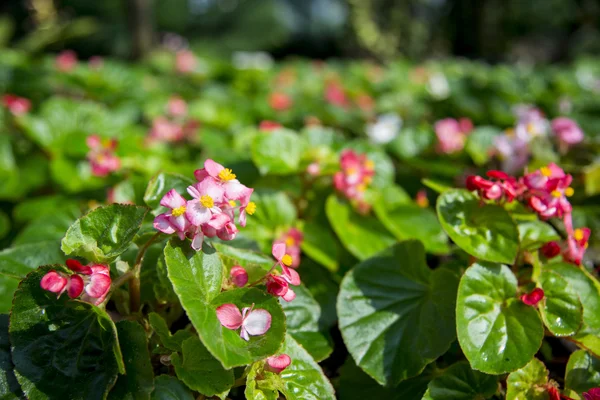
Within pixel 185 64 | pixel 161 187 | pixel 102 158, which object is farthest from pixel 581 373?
pixel 185 64

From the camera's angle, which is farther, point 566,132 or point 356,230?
point 566,132

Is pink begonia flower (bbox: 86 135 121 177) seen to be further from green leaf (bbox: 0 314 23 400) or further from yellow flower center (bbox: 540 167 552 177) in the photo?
yellow flower center (bbox: 540 167 552 177)

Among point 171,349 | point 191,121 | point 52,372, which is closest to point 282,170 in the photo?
point 171,349

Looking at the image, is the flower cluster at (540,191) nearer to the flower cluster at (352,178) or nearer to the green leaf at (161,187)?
the flower cluster at (352,178)

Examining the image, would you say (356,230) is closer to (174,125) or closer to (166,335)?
(166,335)

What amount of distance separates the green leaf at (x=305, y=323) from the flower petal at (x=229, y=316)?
292mm

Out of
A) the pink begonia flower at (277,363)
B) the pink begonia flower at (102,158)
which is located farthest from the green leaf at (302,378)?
the pink begonia flower at (102,158)

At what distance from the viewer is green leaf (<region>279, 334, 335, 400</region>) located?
0.98m

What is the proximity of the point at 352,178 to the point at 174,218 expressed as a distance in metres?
0.81

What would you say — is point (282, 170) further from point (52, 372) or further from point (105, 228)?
point (52, 372)

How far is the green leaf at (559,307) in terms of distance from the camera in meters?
1.06

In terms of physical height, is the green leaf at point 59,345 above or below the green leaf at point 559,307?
above

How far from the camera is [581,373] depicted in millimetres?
1101

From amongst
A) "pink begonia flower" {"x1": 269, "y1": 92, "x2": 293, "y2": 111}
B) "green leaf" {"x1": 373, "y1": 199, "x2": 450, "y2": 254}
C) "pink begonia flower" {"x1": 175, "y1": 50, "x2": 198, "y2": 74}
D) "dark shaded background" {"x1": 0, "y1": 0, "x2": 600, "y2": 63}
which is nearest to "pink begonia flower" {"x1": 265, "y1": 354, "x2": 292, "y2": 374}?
"green leaf" {"x1": 373, "y1": 199, "x2": 450, "y2": 254}
